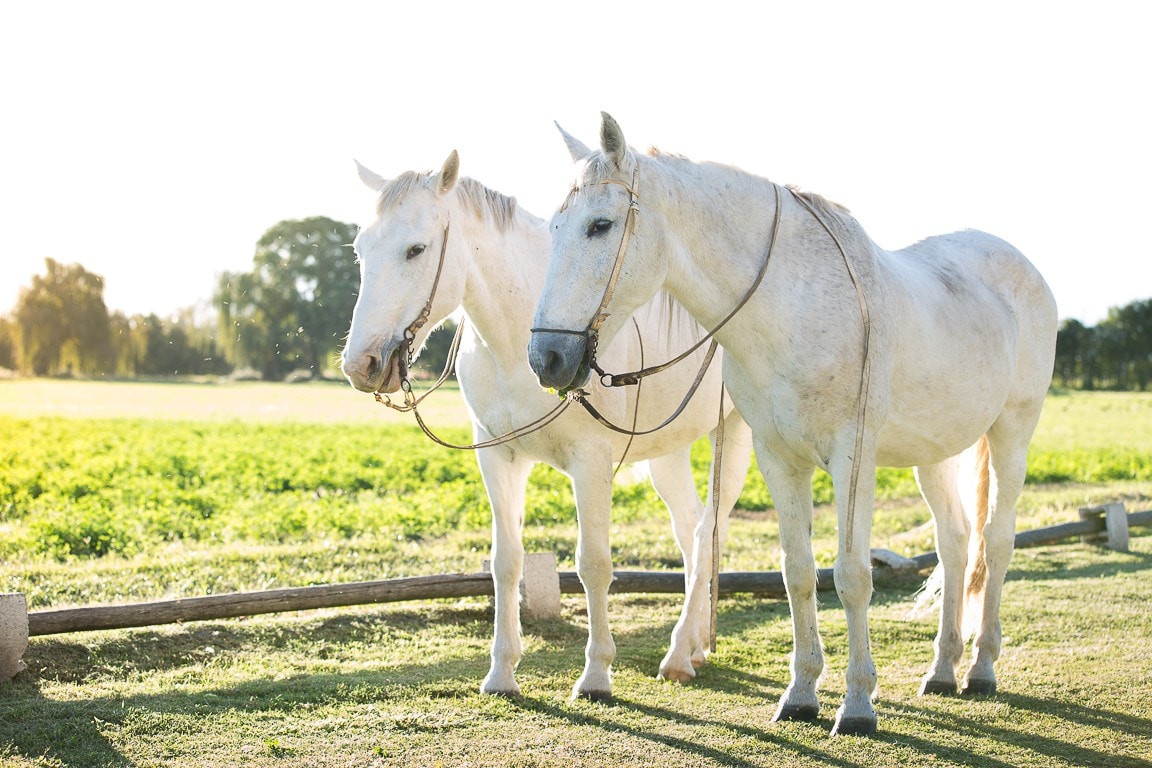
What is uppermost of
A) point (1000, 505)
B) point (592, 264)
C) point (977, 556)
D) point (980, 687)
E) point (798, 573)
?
point (592, 264)

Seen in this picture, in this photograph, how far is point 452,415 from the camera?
3688 cm

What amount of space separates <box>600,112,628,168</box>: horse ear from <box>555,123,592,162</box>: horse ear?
0.79 ft

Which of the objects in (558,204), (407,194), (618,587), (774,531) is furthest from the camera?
(774,531)

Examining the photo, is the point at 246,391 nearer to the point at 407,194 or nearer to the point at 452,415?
the point at 452,415

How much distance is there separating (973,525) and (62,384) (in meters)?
46.3

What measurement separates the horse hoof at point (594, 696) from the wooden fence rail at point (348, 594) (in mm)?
1977

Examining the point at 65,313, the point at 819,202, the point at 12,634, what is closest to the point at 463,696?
the point at 12,634

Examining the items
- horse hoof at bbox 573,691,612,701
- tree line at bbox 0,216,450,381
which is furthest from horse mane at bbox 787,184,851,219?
tree line at bbox 0,216,450,381

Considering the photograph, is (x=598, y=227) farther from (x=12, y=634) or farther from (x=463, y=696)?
(x=12, y=634)

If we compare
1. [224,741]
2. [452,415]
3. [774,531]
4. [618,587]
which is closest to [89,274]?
[452,415]

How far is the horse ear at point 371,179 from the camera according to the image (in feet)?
17.7

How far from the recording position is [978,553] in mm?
5965

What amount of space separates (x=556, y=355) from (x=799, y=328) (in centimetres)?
112

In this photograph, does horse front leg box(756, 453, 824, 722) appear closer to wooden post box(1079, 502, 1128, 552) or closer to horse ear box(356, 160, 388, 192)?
horse ear box(356, 160, 388, 192)
